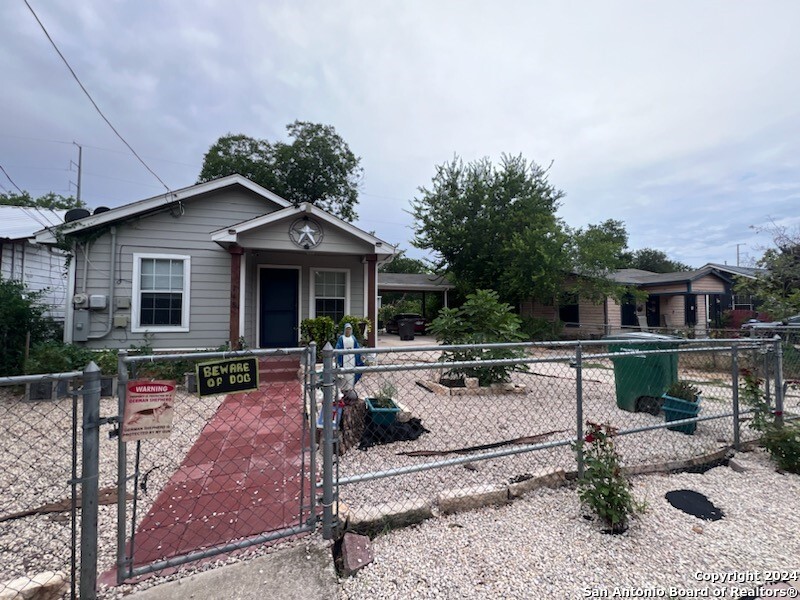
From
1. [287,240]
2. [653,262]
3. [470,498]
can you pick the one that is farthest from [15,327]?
[653,262]

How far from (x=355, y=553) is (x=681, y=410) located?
4.51 meters

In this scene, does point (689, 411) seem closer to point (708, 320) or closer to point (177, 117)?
point (177, 117)

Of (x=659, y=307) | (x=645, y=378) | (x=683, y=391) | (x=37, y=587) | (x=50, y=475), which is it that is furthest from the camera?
(x=659, y=307)

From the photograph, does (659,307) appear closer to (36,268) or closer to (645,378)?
(645,378)

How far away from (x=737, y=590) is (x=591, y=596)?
32.8 inches

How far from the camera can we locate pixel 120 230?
25.0ft

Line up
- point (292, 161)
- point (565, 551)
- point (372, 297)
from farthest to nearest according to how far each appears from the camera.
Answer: point (292, 161) < point (372, 297) < point (565, 551)

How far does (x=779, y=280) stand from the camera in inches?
429

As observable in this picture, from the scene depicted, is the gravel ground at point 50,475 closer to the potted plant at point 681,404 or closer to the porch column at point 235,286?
the porch column at point 235,286

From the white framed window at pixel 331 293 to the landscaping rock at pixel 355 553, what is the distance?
716 cm

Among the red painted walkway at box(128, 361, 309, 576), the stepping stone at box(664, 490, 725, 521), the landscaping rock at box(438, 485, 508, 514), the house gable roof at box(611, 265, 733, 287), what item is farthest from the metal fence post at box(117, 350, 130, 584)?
the house gable roof at box(611, 265, 733, 287)

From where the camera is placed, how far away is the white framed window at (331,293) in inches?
362

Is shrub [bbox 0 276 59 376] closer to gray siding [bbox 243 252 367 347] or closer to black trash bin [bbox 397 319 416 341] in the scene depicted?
gray siding [bbox 243 252 367 347]

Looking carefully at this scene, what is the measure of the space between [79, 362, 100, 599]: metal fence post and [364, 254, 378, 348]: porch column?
274 inches
